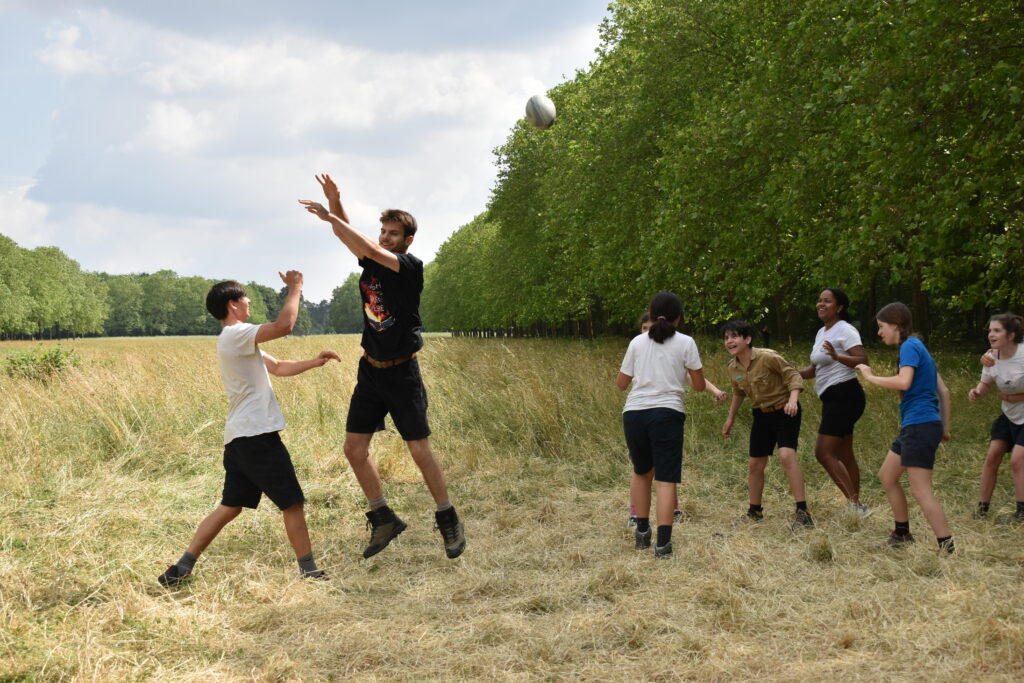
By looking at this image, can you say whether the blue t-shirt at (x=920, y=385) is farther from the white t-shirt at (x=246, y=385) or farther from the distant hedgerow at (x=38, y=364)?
the distant hedgerow at (x=38, y=364)

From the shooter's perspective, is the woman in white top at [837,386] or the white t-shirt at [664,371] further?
the woman in white top at [837,386]

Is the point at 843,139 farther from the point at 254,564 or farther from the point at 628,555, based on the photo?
the point at 254,564

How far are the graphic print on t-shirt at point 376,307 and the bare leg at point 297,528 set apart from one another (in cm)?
120

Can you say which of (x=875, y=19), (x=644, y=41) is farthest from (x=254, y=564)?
(x=644, y=41)

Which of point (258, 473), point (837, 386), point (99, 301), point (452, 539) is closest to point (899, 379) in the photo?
point (837, 386)

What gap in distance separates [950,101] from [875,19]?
5.41 ft

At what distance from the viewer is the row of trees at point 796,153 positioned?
9.11m

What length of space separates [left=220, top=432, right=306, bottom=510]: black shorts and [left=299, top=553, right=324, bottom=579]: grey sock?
381 mm

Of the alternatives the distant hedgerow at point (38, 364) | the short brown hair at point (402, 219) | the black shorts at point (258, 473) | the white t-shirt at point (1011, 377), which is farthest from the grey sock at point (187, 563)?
the distant hedgerow at point (38, 364)

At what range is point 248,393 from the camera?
4.47 m

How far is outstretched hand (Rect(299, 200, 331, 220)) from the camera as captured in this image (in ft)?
13.4

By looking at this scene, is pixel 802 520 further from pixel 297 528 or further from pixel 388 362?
pixel 297 528

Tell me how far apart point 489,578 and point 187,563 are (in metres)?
1.82

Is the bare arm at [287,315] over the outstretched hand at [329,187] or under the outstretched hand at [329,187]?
under
